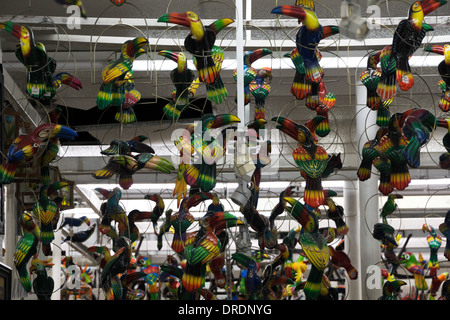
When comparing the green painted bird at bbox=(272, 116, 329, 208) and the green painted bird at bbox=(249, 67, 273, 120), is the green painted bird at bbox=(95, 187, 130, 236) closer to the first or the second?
the green painted bird at bbox=(249, 67, 273, 120)

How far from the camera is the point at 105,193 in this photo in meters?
5.58

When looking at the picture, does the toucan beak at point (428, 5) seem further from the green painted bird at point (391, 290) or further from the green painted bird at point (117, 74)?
the green painted bird at point (391, 290)

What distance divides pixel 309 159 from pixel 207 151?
0.62m

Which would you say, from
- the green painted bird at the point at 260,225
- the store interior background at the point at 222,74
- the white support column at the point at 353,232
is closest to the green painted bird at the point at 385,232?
the store interior background at the point at 222,74

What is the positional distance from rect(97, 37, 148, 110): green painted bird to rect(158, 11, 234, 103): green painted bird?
1.20ft

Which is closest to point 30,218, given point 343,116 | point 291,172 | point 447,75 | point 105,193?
point 105,193

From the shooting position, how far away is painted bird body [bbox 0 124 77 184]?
14.3ft

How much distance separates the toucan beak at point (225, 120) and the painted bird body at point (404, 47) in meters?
0.91

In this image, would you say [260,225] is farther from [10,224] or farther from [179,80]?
[10,224]

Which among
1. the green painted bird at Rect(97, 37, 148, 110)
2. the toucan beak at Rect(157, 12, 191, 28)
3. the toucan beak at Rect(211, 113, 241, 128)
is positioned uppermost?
the toucan beak at Rect(157, 12, 191, 28)

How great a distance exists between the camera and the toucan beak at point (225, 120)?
13.2 ft

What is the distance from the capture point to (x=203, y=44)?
13.7ft

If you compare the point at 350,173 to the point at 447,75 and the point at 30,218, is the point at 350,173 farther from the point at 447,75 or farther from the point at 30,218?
the point at 30,218

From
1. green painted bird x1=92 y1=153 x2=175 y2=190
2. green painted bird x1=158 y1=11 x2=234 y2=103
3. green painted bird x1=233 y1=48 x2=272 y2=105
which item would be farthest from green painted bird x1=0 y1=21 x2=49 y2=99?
green painted bird x1=233 y1=48 x2=272 y2=105
